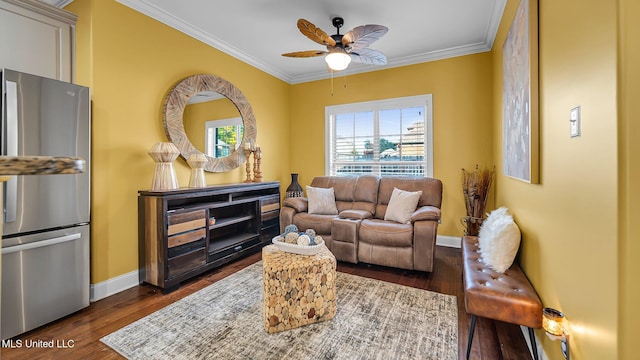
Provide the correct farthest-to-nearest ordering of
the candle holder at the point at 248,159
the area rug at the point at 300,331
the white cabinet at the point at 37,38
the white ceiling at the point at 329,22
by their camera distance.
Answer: the candle holder at the point at 248,159
the white ceiling at the point at 329,22
the white cabinet at the point at 37,38
the area rug at the point at 300,331

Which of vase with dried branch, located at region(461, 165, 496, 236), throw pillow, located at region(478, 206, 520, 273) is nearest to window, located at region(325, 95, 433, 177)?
vase with dried branch, located at region(461, 165, 496, 236)

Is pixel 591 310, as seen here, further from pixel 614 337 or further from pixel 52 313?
pixel 52 313

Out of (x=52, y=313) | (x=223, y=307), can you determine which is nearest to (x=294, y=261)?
(x=223, y=307)

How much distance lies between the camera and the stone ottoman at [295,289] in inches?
79.8

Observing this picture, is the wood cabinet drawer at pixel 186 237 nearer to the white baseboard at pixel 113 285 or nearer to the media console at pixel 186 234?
the media console at pixel 186 234

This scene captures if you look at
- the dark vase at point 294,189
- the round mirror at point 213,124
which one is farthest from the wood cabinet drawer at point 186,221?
the dark vase at point 294,189

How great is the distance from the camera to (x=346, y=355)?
1.80 metres

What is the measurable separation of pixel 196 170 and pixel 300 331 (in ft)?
6.87

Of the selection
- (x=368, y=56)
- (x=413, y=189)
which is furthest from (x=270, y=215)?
(x=368, y=56)

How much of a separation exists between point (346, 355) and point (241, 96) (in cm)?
346

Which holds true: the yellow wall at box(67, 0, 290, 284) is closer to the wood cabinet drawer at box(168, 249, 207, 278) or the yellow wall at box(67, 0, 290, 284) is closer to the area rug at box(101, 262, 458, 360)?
the wood cabinet drawer at box(168, 249, 207, 278)

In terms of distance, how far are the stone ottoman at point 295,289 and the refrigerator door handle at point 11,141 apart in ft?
→ 5.80

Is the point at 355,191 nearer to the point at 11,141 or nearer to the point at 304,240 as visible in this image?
the point at 304,240

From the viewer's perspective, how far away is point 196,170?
126 inches
